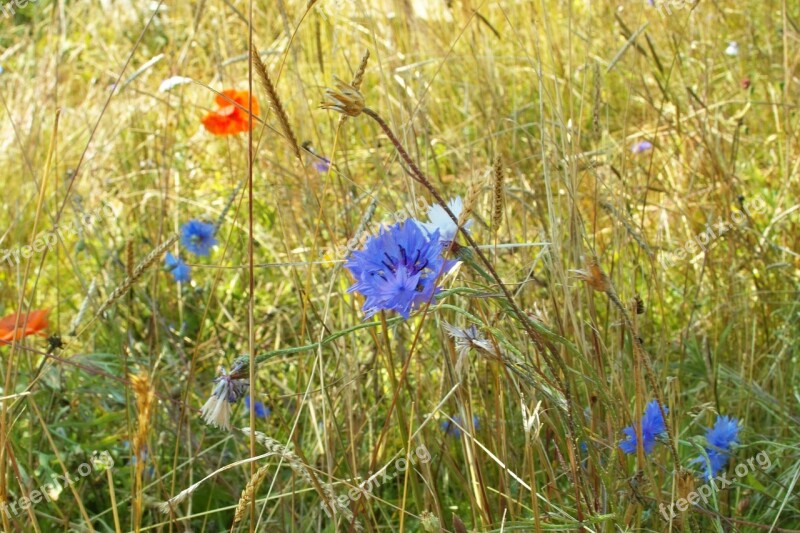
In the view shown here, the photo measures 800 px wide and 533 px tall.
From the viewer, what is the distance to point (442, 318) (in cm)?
93

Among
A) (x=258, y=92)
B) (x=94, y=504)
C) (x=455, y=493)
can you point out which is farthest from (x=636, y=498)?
(x=258, y=92)

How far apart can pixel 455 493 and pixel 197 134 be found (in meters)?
2.13

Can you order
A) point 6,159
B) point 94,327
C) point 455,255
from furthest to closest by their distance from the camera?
point 6,159
point 94,327
point 455,255

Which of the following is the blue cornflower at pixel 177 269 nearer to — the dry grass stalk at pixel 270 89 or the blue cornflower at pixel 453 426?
the blue cornflower at pixel 453 426

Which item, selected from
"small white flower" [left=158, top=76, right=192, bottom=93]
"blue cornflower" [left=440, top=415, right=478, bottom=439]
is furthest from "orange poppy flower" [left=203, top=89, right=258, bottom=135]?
"blue cornflower" [left=440, top=415, right=478, bottom=439]

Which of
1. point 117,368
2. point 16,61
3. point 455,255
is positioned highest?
point 16,61

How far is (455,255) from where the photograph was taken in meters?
0.72

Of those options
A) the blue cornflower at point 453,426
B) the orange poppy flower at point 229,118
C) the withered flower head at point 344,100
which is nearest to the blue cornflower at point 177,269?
Answer: the orange poppy flower at point 229,118

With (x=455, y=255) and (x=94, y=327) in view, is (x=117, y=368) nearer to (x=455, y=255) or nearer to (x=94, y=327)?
(x=94, y=327)

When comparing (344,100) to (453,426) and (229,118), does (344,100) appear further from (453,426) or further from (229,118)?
(229,118)

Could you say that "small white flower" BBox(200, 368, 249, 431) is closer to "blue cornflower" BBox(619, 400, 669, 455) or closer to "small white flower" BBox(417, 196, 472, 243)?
"small white flower" BBox(417, 196, 472, 243)

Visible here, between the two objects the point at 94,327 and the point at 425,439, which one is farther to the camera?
the point at 94,327

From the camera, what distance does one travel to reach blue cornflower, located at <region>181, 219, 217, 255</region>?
1.95 meters

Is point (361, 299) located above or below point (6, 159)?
below
